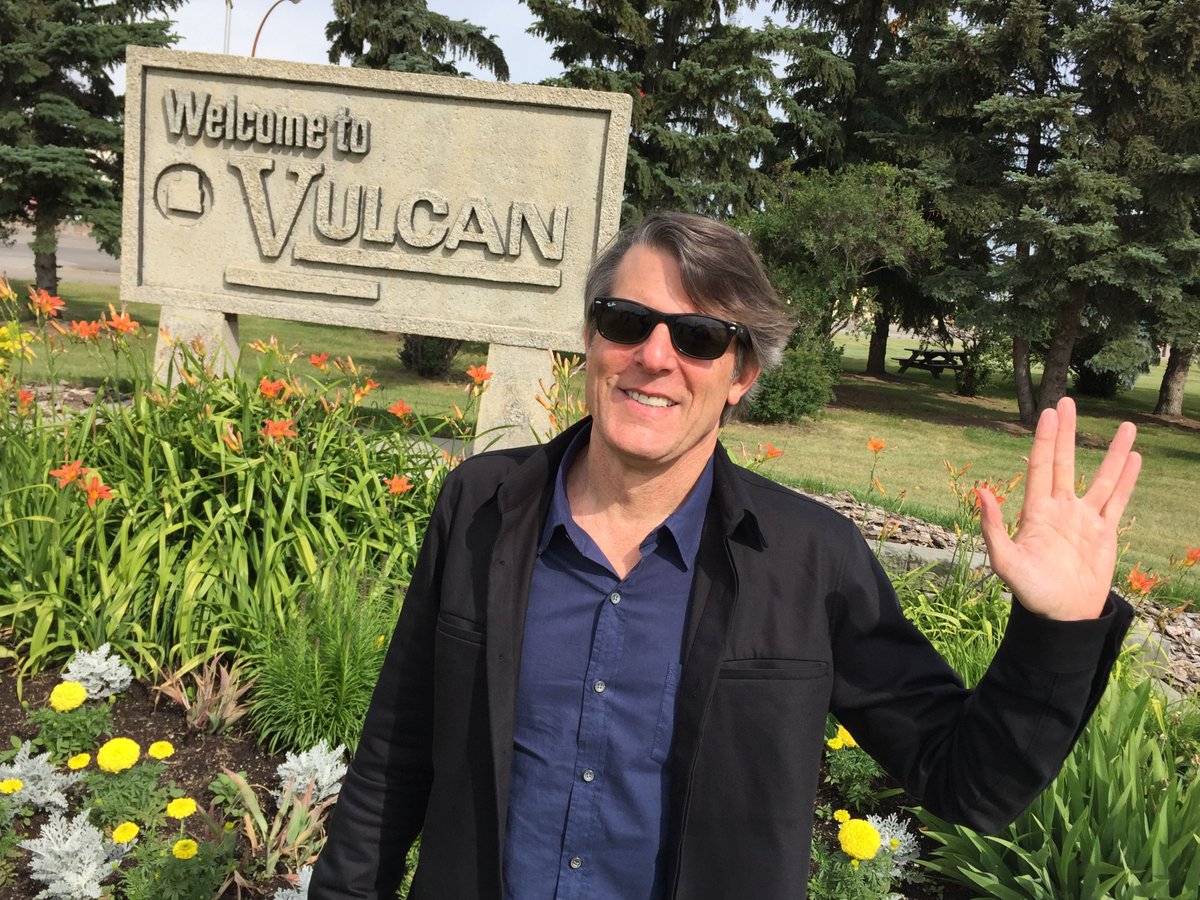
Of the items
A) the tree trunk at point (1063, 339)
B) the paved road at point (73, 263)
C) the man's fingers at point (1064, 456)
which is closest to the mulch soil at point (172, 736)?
the man's fingers at point (1064, 456)

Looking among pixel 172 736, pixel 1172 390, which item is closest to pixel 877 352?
pixel 1172 390

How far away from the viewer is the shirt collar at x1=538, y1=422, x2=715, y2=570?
4.54 ft

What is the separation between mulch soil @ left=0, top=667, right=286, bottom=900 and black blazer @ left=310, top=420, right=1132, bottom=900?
4.61ft

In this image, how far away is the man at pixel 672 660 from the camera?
1.20 meters

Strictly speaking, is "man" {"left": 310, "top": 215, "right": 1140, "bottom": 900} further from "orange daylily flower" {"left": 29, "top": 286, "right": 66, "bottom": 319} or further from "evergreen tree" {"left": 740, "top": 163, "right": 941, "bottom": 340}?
"evergreen tree" {"left": 740, "top": 163, "right": 941, "bottom": 340}

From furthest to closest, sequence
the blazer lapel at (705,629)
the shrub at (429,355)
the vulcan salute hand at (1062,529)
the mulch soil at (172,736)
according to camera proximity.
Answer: the shrub at (429,355), the mulch soil at (172,736), the blazer lapel at (705,629), the vulcan salute hand at (1062,529)

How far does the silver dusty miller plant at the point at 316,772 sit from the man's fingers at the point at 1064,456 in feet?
6.92

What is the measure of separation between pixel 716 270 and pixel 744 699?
26.8 inches

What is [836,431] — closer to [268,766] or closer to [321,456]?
[321,456]

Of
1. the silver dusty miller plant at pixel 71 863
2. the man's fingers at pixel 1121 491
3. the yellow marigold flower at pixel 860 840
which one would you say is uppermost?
the man's fingers at pixel 1121 491

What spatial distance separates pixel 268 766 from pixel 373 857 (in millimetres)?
1466

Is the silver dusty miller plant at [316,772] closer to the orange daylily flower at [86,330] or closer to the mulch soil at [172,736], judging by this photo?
the mulch soil at [172,736]

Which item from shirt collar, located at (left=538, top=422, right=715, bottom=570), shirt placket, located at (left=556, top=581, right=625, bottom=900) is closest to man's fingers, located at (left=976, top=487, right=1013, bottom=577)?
shirt collar, located at (left=538, top=422, right=715, bottom=570)

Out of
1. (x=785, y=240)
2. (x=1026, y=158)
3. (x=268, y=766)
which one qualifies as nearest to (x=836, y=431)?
(x=785, y=240)
